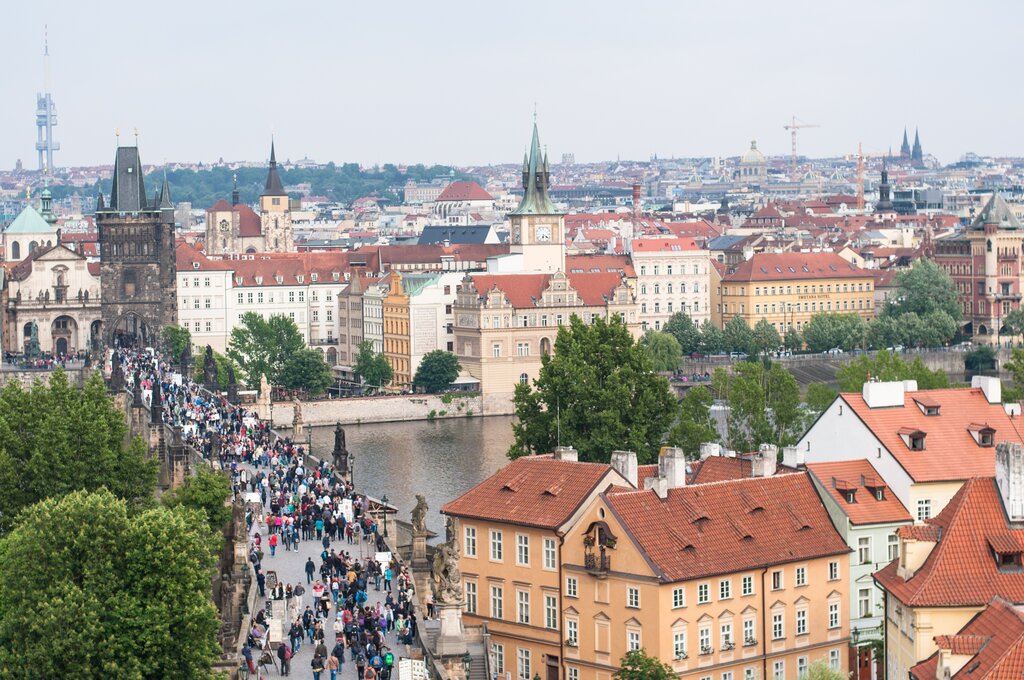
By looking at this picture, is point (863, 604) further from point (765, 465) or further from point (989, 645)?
point (989, 645)

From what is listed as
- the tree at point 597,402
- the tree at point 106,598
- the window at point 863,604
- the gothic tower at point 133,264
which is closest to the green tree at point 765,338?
the gothic tower at point 133,264

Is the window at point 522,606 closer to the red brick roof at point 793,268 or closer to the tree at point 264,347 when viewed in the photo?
the tree at point 264,347

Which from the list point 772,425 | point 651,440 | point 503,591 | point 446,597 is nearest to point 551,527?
point 503,591

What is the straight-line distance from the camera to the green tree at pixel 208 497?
5459 cm

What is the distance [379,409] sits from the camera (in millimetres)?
115750

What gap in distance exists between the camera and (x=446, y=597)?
4231cm

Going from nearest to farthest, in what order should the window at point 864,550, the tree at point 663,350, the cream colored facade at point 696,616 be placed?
1. the cream colored facade at point 696,616
2. the window at point 864,550
3. the tree at point 663,350

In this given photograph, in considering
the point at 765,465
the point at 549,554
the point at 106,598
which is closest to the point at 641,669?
the point at 549,554

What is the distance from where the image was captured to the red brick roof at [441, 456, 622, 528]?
167ft

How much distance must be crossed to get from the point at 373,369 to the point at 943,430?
7255 centimetres

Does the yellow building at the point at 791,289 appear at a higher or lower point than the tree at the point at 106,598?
lower

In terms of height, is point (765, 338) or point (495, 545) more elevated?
point (495, 545)

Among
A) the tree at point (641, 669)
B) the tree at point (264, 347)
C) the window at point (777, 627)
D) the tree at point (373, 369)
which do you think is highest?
the tree at point (641, 669)

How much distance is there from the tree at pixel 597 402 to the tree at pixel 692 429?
2.29ft
